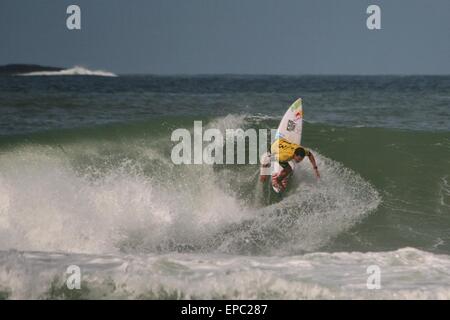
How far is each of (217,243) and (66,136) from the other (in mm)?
5923

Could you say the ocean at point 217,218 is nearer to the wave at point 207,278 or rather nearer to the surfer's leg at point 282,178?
the wave at point 207,278

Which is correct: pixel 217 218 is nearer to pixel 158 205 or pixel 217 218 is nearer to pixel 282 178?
pixel 158 205

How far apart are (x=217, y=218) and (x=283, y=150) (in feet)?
5.39

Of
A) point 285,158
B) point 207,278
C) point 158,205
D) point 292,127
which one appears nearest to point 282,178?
point 285,158

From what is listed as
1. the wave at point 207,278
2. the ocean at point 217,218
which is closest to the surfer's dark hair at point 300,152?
the ocean at point 217,218

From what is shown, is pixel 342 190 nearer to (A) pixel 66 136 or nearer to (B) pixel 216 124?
(B) pixel 216 124

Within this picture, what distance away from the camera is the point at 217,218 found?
9.52m

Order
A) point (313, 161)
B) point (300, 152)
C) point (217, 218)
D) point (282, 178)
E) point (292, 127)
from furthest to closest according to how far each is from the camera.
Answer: point (292, 127)
point (300, 152)
point (282, 178)
point (313, 161)
point (217, 218)

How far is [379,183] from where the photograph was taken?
37.0 ft

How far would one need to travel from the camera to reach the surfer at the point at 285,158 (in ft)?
33.3

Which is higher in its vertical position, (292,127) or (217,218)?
(292,127)
